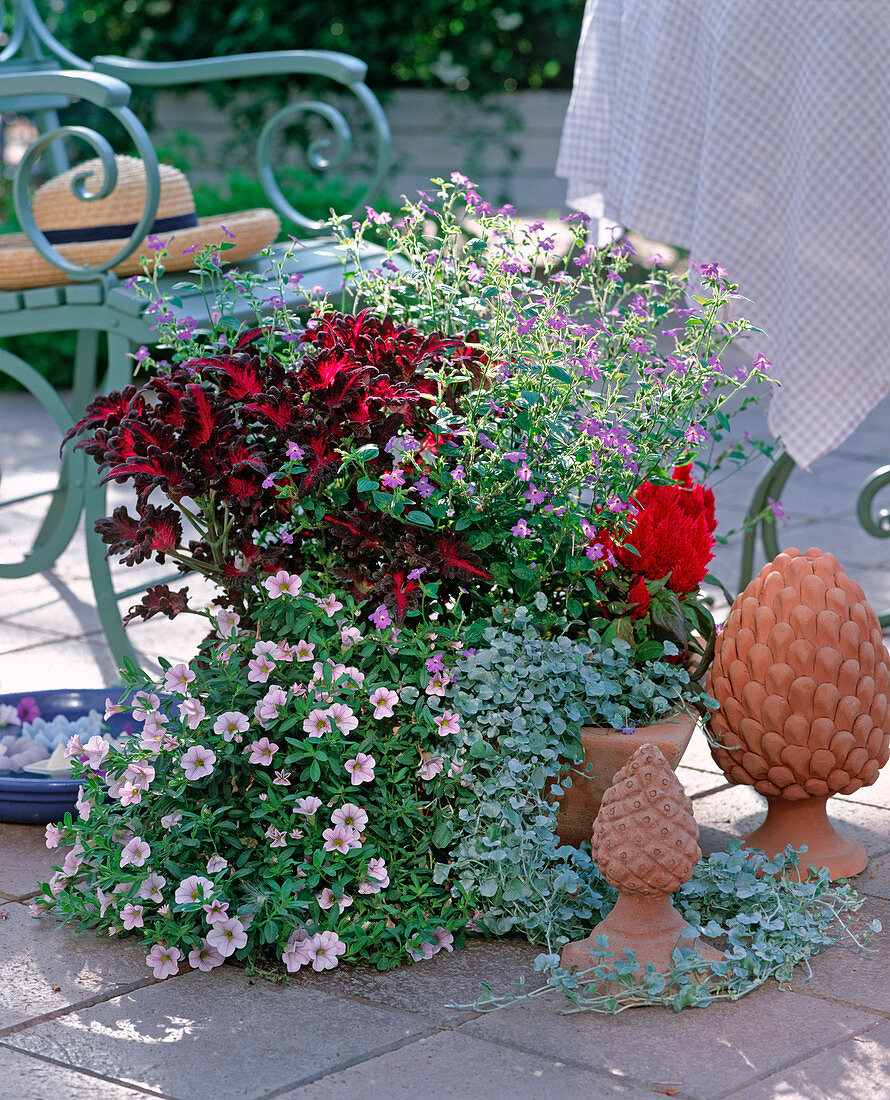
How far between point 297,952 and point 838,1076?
2.12 ft

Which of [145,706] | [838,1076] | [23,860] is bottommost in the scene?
[23,860]

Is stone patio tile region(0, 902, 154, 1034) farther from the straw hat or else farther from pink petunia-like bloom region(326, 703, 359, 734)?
the straw hat

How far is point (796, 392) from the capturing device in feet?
8.20

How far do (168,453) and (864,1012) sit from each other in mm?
1111

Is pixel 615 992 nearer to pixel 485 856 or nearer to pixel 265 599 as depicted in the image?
pixel 485 856

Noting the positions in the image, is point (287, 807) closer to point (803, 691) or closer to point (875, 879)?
point (803, 691)

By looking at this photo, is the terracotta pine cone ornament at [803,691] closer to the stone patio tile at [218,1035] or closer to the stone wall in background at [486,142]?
the stone patio tile at [218,1035]

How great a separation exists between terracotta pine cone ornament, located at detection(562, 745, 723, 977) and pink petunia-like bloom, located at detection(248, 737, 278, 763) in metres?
0.41

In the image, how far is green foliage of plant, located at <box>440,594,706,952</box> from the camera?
1.86 m

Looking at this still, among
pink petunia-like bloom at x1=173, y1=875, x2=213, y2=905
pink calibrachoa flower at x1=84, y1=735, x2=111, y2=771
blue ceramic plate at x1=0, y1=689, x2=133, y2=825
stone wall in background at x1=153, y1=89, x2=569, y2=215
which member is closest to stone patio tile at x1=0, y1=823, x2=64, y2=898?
blue ceramic plate at x1=0, y1=689, x2=133, y2=825

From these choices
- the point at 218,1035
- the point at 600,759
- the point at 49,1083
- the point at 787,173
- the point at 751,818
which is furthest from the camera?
the point at 787,173

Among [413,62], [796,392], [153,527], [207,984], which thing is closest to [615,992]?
[207,984]

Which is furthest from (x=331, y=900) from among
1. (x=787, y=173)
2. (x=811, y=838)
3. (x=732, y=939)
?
(x=787, y=173)

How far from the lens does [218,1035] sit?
1.66m
